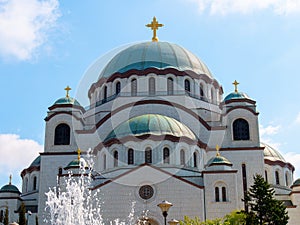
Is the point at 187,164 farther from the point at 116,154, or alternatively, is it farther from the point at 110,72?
the point at 110,72

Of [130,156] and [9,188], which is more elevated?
[130,156]

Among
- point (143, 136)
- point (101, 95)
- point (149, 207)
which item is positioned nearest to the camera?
point (149, 207)

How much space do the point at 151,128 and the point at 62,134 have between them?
7.83 meters

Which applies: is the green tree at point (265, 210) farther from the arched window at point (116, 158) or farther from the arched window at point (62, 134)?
the arched window at point (62, 134)

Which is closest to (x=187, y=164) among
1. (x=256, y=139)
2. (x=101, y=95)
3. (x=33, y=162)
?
(x=256, y=139)

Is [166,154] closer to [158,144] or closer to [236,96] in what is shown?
[158,144]

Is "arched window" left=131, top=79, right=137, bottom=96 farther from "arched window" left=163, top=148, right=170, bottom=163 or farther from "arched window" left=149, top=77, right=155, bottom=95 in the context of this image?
"arched window" left=163, top=148, right=170, bottom=163

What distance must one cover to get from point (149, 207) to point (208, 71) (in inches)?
677

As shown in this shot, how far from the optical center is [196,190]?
103 ft

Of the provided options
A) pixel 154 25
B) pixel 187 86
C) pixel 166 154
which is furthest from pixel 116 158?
pixel 154 25

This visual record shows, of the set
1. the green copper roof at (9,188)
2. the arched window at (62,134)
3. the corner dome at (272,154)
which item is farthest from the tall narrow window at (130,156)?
the corner dome at (272,154)

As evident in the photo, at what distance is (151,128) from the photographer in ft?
112

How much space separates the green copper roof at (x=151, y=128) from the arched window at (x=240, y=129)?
3.62m

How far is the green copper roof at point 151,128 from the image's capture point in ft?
112
